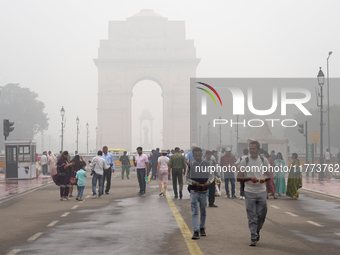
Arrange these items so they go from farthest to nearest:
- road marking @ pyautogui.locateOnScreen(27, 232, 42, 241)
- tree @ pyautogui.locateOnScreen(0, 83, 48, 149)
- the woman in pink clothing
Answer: tree @ pyautogui.locateOnScreen(0, 83, 48, 149), the woman in pink clothing, road marking @ pyautogui.locateOnScreen(27, 232, 42, 241)

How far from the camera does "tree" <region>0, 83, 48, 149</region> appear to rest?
102438 millimetres

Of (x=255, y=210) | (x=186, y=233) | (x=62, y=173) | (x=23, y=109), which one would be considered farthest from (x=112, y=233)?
(x=23, y=109)

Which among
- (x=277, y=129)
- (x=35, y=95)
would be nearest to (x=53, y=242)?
(x=35, y=95)

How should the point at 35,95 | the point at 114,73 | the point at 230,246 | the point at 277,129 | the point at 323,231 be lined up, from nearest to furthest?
the point at 230,246
the point at 323,231
the point at 114,73
the point at 35,95
the point at 277,129

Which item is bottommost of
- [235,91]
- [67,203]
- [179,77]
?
[67,203]

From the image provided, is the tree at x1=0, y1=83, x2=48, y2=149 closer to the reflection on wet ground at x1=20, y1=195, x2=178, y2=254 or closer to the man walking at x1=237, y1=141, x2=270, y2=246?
the reflection on wet ground at x1=20, y1=195, x2=178, y2=254

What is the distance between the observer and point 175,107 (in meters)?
95.2

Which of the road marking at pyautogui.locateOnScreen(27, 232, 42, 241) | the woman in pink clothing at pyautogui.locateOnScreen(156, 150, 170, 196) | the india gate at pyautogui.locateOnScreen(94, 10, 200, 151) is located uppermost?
the india gate at pyautogui.locateOnScreen(94, 10, 200, 151)

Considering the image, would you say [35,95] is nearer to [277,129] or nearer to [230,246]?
[277,129]

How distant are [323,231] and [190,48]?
85792 millimetres

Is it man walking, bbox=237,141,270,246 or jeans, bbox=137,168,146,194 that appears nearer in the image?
man walking, bbox=237,141,270,246

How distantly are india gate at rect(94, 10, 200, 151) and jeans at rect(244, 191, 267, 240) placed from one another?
84.7 metres

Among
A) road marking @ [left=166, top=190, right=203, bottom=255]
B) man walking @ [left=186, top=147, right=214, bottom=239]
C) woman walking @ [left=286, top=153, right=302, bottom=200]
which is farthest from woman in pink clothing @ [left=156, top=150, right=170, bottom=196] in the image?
man walking @ [left=186, top=147, right=214, bottom=239]

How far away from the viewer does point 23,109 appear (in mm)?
104875
